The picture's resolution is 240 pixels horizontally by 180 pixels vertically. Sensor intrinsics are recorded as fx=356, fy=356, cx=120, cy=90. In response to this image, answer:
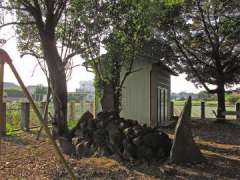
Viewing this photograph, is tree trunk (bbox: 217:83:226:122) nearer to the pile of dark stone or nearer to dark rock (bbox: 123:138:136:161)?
the pile of dark stone

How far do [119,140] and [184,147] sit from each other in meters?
1.74

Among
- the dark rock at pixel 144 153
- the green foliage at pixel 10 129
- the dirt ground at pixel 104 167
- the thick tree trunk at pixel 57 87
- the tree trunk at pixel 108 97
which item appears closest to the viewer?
the dirt ground at pixel 104 167

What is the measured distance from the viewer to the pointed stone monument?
332 inches

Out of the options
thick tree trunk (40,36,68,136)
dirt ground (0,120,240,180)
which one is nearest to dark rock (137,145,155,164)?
dirt ground (0,120,240,180)

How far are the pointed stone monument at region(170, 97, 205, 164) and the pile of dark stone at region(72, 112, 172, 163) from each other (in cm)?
58

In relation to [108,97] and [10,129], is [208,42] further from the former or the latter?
[10,129]

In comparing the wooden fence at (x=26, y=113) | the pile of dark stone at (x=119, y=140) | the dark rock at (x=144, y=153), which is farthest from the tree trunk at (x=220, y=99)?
the dark rock at (x=144, y=153)

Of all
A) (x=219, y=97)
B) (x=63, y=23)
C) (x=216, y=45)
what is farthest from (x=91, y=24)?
(x=219, y=97)

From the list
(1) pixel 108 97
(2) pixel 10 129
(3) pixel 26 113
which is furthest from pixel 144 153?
(1) pixel 108 97

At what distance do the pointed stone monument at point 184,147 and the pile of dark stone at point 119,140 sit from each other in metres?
0.58

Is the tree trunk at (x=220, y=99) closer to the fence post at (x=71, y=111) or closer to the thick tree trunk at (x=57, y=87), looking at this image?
the fence post at (x=71, y=111)

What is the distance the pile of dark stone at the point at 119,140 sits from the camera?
8875 millimetres

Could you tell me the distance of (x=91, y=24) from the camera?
12016mm

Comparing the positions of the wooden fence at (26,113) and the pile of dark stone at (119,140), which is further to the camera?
the wooden fence at (26,113)
